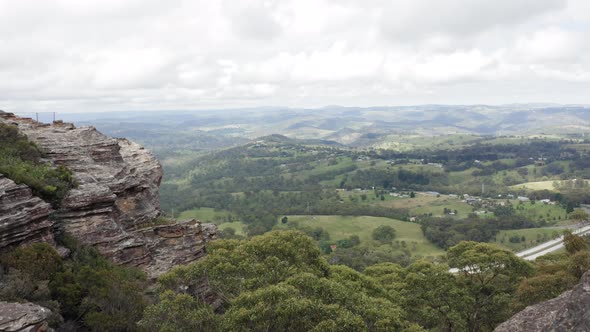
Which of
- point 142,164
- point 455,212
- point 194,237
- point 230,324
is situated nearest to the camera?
point 230,324

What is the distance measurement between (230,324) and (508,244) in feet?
461

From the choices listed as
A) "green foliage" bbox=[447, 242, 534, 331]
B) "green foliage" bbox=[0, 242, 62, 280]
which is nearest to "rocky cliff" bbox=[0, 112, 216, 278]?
"green foliage" bbox=[0, 242, 62, 280]

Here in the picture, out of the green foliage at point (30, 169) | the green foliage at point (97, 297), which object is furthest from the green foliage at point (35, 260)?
the green foliage at point (30, 169)

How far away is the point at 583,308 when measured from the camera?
61.0ft

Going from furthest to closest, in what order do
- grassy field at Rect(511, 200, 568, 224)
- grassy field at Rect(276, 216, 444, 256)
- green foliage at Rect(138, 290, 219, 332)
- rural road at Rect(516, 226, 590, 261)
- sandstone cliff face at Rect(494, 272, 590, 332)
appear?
grassy field at Rect(511, 200, 568, 224), grassy field at Rect(276, 216, 444, 256), rural road at Rect(516, 226, 590, 261), green foliage at Rect(138, 290, 219, 332), sandstone cliff face at Rect(494, 272, 590, 332)

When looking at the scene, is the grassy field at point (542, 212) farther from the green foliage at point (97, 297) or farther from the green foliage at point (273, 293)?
the green foliage at point (97, 297)

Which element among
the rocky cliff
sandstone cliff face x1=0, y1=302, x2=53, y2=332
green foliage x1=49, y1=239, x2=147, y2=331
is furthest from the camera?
the rocky cliff

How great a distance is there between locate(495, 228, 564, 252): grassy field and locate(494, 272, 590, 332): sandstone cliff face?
11920 centimetres

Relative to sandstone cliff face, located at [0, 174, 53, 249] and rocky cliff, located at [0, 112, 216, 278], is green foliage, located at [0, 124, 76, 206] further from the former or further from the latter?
sandstone cliff face, located at [0, 174, 53, 249]

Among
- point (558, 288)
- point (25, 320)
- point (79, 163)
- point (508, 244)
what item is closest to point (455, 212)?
point (508, 244)

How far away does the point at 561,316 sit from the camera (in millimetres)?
19859

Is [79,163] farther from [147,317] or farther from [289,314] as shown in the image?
[289,314]

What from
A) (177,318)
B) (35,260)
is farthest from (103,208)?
(177,318)

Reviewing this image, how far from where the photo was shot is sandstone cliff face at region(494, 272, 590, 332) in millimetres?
18562
